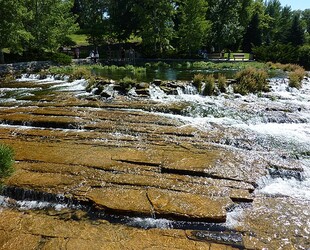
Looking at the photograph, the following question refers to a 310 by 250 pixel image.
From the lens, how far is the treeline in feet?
78.1

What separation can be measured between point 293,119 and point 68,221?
31.7 feet

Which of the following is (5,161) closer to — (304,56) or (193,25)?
(193,25)

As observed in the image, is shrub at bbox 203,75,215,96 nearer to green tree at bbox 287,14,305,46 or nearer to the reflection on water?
the reflection on water

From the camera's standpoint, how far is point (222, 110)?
40.2 ft

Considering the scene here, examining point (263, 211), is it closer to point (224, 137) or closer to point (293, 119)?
point (224, 137)

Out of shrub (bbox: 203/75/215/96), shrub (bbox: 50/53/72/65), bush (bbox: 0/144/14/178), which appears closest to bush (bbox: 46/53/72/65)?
shrub (bbox: 50/53/72/65)

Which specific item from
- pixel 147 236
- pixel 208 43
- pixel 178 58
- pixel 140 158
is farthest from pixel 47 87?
pixel 208 43

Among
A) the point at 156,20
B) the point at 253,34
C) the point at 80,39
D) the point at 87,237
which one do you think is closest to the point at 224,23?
the point at 253,34

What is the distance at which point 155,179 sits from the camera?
20.8 ft

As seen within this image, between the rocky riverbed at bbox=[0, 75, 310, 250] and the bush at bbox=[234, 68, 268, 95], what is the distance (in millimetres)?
3974

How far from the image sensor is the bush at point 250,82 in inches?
613

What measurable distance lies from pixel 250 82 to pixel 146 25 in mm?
21725

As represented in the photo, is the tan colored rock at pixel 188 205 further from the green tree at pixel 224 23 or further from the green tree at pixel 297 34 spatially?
the green tree at pixel 297 34

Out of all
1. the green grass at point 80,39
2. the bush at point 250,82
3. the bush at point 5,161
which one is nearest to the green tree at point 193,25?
the bush at point 250,82
